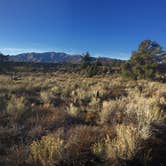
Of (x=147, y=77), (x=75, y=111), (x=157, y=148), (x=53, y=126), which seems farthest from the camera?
(x=147, y=77)

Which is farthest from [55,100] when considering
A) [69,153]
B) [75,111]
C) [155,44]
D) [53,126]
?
[155,44]

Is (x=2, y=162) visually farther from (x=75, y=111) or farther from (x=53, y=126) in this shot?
(x=75, y=111)

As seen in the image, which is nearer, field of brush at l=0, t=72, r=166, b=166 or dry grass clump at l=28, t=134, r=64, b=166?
dry grass clump at l=28, t=134, r=64, b=166

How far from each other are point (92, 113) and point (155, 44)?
21.6 metres

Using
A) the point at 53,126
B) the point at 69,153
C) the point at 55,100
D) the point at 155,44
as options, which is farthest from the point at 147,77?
the point at 69,153

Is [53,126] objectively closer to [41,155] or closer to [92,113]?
[92,113]

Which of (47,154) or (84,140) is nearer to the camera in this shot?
(47,154)

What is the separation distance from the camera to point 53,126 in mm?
6234

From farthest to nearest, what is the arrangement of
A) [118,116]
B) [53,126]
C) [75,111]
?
[75,111] < [118,116] < [53,126]

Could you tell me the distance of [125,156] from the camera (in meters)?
4.25

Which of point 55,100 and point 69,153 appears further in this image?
point 55,100

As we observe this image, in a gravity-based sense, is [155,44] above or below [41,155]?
above

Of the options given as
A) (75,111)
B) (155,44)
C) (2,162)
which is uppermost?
(155,44)

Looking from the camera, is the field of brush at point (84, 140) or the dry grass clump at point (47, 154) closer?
the dry grass clump at point (47, 154)
